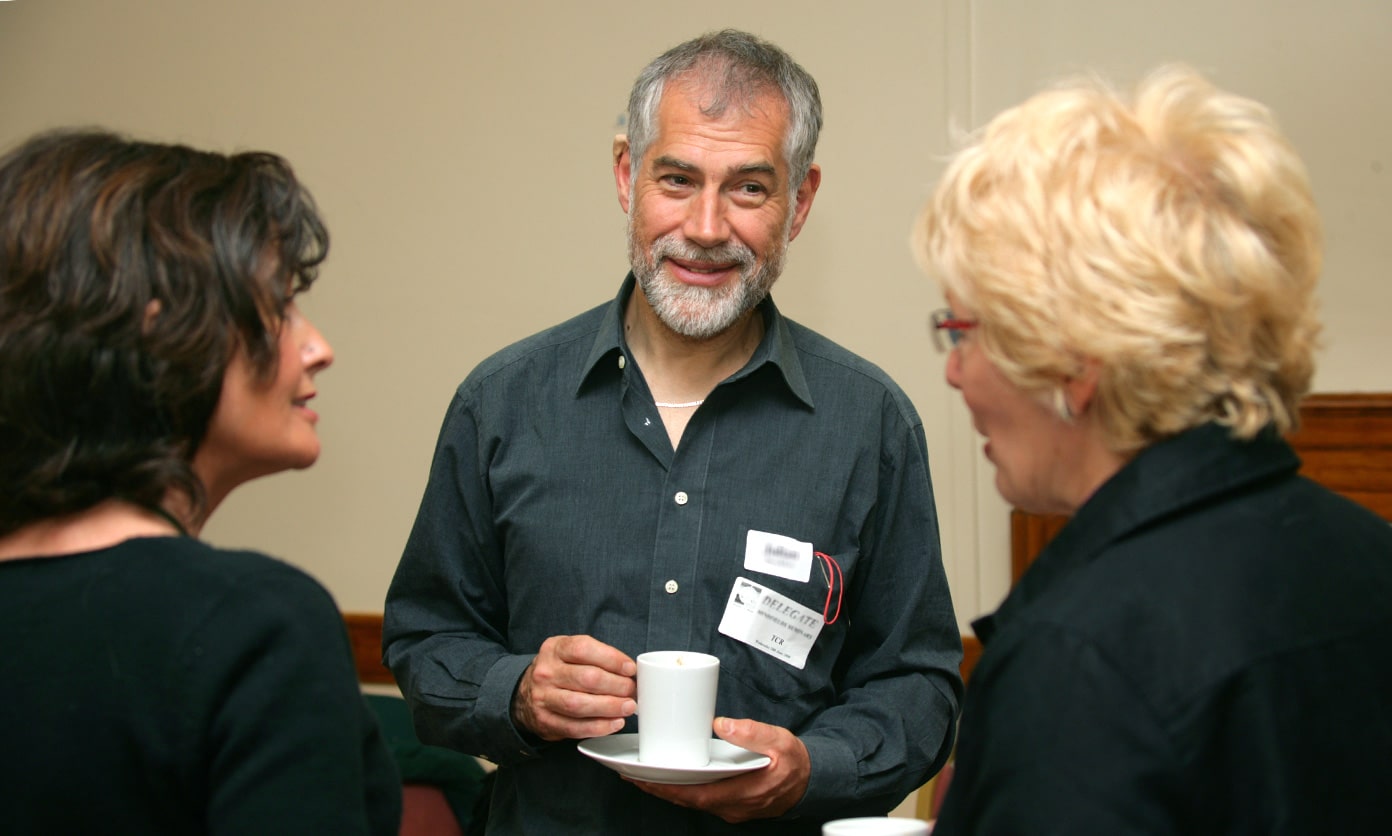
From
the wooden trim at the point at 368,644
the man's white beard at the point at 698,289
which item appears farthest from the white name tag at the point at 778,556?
the wooden trim at the point at 368,644

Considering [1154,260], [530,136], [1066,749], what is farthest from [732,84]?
[530,136]

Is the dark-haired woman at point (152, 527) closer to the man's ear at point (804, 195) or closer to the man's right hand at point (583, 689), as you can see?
the man's right hand at point (583, 689)

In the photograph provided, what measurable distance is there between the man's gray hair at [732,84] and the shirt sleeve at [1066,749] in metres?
1.20

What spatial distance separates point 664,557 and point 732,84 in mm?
785

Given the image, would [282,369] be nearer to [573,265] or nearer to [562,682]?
[562,682]

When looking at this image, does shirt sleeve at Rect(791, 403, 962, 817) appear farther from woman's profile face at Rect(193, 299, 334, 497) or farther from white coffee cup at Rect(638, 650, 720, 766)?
woman's profile face at Rect(193, 299, 334, 497)

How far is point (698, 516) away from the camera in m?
1.86

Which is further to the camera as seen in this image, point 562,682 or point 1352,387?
point 1352,387

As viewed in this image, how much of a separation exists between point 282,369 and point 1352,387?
2809mm

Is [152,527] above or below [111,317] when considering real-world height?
below

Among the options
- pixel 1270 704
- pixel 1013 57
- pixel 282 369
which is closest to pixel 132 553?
pixel 282 369

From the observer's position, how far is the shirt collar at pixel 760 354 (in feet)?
6.45

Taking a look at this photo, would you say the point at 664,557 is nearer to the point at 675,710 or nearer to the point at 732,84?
the point at 675,710

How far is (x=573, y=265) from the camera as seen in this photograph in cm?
354
